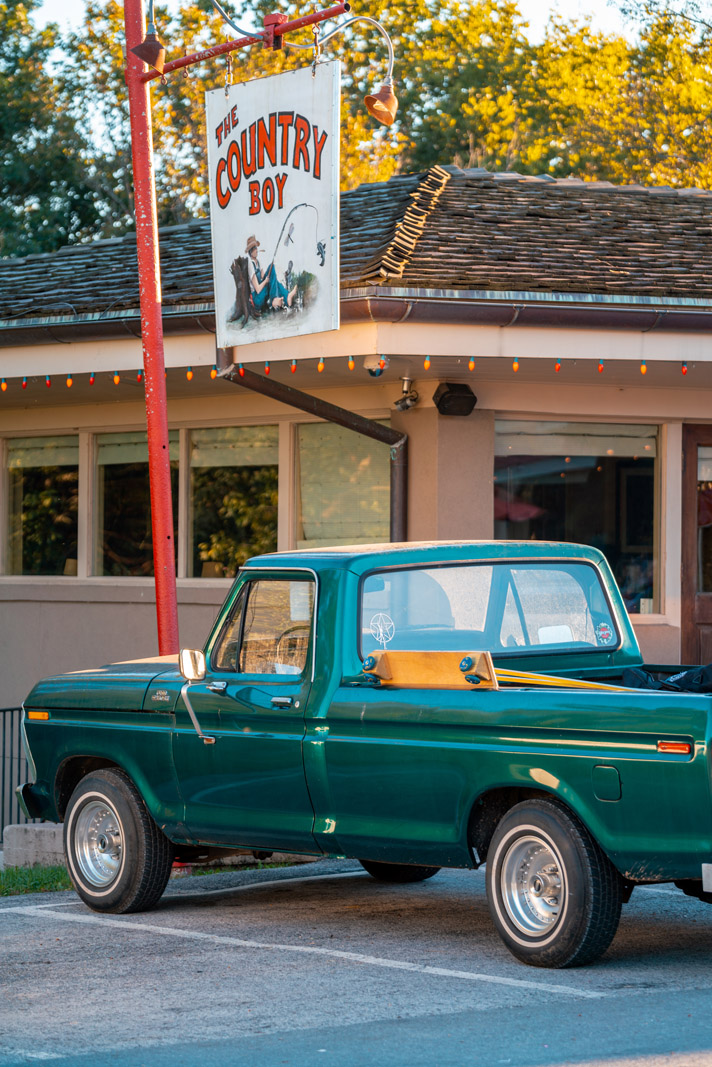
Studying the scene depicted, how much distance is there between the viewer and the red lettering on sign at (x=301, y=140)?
949 centimetres

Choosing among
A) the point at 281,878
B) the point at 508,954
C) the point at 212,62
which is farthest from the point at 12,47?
the point at 508,954

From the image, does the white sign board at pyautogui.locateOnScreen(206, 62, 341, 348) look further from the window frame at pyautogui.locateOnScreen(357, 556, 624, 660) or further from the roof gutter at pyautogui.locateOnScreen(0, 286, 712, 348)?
the window frame at pyautogui.locateOnScreen(357, 556, 624, 660)

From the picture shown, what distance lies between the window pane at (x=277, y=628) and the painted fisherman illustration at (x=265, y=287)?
119 inches

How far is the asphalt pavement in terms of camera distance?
4910 mm

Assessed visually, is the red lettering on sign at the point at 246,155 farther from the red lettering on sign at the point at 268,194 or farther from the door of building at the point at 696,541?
the door of building at the point at 696,541

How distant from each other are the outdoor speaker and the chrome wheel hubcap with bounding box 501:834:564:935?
596cm

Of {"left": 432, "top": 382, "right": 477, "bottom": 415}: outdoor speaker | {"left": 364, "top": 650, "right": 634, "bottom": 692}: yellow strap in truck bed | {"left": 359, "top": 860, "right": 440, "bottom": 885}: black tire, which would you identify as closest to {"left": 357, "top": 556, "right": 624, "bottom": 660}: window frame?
{"left": 364, "top": 650, "right": 634, "bottom": 692}: yellow strap in truck bed

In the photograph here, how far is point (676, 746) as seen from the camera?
544 centimetres

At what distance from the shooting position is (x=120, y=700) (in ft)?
25.1

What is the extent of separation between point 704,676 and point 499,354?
408cm

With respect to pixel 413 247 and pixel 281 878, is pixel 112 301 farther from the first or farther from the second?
pixel 281 878

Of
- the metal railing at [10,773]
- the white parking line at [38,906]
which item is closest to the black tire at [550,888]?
the white parking line at [38,906]

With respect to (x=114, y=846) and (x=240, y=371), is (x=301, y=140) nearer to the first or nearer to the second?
(x=240, y=371)

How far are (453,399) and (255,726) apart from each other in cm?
518
